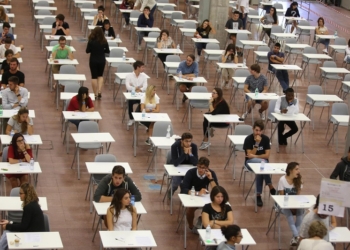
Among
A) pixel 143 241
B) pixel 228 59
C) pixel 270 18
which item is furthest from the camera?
pixel 270 18

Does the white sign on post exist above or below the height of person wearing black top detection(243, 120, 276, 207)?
above

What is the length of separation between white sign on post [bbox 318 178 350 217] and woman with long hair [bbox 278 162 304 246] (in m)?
1.25

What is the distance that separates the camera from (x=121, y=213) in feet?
32.4

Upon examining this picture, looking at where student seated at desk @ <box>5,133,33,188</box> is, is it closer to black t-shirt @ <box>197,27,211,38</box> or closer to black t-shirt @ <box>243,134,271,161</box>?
black t-shirt @ <box>243,134,271,161</box>

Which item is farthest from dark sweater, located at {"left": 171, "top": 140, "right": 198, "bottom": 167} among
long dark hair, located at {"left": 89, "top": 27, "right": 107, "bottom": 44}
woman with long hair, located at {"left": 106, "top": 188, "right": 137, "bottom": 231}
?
long dark hair, located at {"left": 89, "top": 27, "right": 107, "bottom": 44}

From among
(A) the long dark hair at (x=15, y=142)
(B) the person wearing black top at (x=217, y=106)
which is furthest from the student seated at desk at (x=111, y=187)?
(B) the person wearing black top at (x=217, y=106)

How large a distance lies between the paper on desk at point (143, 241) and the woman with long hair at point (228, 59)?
370 inches

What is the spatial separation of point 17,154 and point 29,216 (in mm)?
2386

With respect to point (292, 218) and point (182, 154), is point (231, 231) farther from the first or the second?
point (182, 154)

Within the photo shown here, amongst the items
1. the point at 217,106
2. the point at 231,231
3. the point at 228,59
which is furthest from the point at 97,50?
the point at 231,231

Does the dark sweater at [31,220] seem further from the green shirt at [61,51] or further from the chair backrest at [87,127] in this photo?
the green shirt at [61,51]

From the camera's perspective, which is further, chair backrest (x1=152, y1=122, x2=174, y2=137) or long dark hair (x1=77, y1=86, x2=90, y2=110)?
long dark hair (x1=77, y1=86, x2=90, y2=110)

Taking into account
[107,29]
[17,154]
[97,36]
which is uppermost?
[97,36]

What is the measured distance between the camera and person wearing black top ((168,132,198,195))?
39.2 ft
